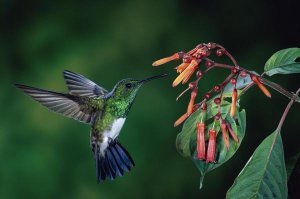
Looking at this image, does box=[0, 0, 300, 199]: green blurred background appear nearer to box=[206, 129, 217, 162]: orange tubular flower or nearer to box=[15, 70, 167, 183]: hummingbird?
box=[15, 70, 167, 183]: hummingbird

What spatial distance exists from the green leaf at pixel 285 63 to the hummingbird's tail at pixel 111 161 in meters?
0.94

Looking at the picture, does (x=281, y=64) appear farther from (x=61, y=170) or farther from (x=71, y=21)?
(x=71, y=21)

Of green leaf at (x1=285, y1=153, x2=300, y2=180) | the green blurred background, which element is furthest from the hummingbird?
the green blurred background

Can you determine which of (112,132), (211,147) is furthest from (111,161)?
(211,147)

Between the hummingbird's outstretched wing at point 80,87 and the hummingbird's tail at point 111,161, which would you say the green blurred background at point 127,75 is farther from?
the hummingbird's tail at point 111,161

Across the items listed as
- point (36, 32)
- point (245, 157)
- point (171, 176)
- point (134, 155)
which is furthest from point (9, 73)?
point (245, 157)

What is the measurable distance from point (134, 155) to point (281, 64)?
100 inches

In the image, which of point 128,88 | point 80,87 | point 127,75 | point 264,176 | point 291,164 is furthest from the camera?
point 127,75

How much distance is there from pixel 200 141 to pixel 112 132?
80 centimetres

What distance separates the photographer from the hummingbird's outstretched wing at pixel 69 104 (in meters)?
2.44

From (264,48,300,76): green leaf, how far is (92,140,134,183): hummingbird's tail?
0.94 metres

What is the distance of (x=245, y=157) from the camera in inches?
176

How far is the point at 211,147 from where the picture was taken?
186cm

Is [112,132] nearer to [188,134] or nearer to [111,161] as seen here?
[111,161]
